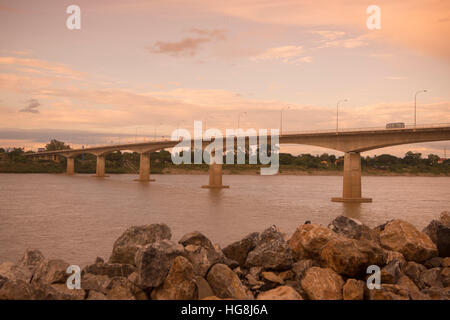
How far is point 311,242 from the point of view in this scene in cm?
1318

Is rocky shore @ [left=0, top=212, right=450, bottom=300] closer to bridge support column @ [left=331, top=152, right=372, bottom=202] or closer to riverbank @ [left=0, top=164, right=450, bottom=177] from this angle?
bridge support column @ [left=331, top=152, right=372, bottom=202]

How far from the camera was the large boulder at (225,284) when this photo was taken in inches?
428

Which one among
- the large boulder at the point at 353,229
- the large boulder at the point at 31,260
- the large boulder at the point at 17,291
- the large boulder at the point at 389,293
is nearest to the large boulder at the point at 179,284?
the large boulder at the point at 17,291

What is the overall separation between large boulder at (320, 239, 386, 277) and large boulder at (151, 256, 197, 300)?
13.1ft

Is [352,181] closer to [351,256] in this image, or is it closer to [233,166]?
[351,256]

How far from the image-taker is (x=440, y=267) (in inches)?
546

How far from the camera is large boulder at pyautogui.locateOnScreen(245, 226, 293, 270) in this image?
41.1 ft

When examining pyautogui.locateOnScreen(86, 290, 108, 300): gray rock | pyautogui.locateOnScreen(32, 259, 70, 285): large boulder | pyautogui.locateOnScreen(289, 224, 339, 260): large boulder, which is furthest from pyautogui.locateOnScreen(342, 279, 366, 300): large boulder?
pyautogui.locateOnScreen(32, 259, 70, 285): large boulder

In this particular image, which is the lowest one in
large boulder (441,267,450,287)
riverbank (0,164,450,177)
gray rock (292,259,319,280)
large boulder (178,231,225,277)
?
riverbank (0,164,450,177)

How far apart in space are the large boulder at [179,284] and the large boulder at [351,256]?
157 inches
